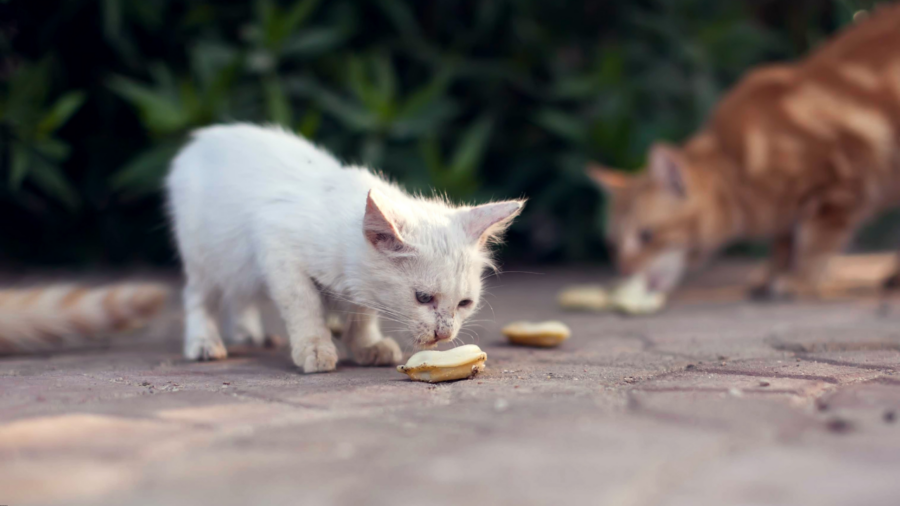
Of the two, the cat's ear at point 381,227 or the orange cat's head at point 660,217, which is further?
the orange cat's head at point 660,217

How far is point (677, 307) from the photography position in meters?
4.19

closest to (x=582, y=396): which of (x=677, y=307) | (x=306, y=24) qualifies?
(x=677, y=307)

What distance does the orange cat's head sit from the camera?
4.66 meters

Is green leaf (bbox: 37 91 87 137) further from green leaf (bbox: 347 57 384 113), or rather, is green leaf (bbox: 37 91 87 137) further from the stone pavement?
the stone pavement

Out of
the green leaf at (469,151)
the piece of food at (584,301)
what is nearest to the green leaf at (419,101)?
the green leaf at (469,151)

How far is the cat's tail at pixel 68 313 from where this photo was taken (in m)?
2.83

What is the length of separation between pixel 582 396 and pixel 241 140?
5.65ft

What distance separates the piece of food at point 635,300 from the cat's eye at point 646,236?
44cm

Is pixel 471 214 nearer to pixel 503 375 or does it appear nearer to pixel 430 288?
pixel 430 288

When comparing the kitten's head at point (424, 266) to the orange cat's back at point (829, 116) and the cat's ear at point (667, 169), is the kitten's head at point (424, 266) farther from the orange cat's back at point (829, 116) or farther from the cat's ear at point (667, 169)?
the orange cat's back at point (829, 116)

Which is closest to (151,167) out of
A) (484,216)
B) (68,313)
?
(68,313)

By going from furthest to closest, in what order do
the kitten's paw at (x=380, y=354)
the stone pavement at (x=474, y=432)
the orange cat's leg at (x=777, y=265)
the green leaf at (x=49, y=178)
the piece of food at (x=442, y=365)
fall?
the orange cat's leg at (x=777, y=265), the green leaf at (x=49, y=178), the kitten's paw at (x=380, y=354), the piece of food at (x=442, y=365), the stone pavement at (x=474, y=432)

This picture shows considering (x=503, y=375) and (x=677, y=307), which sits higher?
(x=677, y=307)

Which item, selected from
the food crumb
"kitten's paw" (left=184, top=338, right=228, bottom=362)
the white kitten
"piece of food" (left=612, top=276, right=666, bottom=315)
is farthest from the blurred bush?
the food crumb
